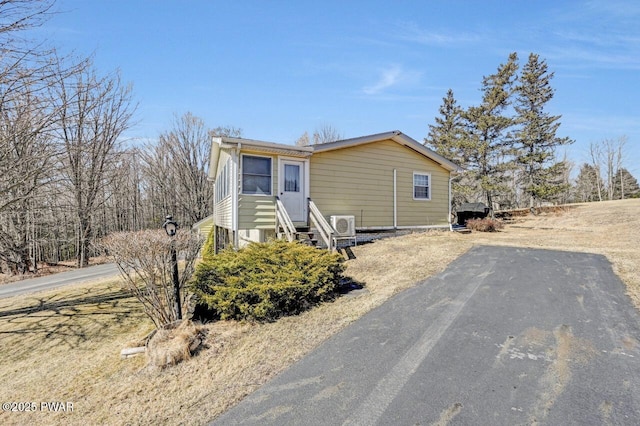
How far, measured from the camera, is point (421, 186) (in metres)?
13.0

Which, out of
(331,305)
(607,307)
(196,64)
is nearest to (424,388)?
(331,305)

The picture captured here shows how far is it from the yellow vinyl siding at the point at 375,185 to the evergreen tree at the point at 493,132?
38.7 feet

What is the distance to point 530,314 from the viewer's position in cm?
455

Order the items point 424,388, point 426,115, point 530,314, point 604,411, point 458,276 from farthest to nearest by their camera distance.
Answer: point 426,115 < point 458,276 < point 530,314 < point 424,388 < point 604,411

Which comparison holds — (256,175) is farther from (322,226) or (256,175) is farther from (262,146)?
(322,226)

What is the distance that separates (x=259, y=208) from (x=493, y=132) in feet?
71.7

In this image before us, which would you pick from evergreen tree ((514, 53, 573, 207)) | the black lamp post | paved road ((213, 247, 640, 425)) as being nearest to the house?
the black lamp post

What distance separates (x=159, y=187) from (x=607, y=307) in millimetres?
28901

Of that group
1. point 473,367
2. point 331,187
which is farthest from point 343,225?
point 473,367

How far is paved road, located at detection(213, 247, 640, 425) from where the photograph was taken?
256cm

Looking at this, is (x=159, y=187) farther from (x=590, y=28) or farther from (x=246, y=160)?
(x=590, y=28)

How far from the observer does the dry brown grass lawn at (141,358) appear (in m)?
3.04

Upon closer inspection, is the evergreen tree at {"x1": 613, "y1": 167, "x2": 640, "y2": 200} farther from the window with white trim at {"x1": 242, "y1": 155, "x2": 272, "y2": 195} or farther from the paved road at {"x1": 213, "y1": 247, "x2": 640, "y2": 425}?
the window with white trim at {"x1": 242, "y1": 155, "x2": 272, "y2": 195}

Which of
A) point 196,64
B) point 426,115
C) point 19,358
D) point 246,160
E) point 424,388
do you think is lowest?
point 19,358
